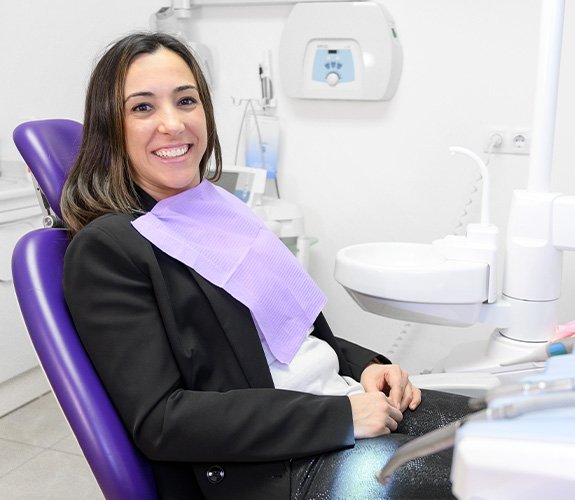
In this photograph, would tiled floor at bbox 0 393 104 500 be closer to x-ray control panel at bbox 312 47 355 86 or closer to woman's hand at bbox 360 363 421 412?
woman's hand at bbox 360 363 421 412

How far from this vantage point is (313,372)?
1.25 meters

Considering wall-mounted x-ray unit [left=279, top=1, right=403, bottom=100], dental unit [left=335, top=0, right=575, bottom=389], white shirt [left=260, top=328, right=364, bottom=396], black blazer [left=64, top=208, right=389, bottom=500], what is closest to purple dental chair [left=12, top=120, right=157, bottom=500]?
black blazer [left=64, top=208, right=389, bottom=500]

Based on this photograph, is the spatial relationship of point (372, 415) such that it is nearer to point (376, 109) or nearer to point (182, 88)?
point (182, 88)

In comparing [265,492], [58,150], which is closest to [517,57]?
[58,150]

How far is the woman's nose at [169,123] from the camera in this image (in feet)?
4.04

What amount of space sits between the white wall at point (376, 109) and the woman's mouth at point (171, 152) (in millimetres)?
1333

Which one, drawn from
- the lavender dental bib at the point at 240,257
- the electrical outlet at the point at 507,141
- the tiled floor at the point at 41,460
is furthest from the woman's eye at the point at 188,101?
the electrical outlet at the point at 507,141

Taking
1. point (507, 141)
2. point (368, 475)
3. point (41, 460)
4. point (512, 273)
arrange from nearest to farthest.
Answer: point (368, 475), point (512, 273), point (41, 460), point (507, 141)

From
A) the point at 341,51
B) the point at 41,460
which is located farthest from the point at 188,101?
the point at 41,460

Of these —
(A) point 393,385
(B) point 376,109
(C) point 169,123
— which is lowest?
(A) point 393,385

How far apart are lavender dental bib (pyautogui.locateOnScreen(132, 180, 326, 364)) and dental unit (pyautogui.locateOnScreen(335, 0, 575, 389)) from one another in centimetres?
37

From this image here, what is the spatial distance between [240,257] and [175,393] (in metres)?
0.29

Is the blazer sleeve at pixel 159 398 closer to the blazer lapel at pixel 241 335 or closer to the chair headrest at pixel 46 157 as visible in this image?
the blazer lapel at pixel 241 335

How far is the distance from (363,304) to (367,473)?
796 mm
